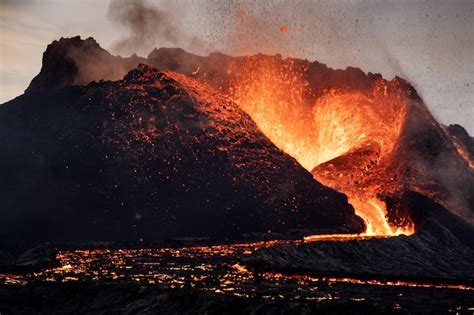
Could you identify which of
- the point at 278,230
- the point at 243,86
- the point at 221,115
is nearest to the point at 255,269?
the point at 278,230

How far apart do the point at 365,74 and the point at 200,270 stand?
147ft

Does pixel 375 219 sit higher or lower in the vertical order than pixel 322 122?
lower

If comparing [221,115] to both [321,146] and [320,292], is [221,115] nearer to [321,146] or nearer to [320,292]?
[321,146]

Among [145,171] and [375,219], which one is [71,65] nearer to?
[145,171]

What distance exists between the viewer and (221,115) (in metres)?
51.7

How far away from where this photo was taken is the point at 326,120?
64.6 meters

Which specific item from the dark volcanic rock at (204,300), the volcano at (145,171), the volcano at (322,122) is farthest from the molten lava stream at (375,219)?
the dark volcanic rock at (204,300)

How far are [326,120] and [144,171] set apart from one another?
2595 cm

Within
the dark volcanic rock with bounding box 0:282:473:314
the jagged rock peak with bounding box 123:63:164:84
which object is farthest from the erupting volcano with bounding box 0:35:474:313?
the dark volcanic rock with bounding box 0:282:473:314

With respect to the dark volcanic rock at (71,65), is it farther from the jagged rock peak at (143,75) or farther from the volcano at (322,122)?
the jagged rock peak at (143,75)

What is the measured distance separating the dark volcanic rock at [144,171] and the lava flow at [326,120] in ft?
27.3

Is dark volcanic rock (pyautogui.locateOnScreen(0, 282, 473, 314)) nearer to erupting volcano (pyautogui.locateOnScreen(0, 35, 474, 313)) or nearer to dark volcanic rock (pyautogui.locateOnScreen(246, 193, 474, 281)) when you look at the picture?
erupting volcano (pyautogui.locateOnScreen(0, 35, 474, 313))

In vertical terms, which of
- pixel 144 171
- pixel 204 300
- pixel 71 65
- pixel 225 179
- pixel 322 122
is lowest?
pixel 204 300

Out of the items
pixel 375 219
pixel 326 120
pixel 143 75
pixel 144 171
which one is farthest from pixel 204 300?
pixel 326 120
